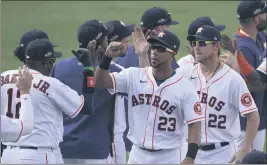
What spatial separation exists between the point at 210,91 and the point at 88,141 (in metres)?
1.27

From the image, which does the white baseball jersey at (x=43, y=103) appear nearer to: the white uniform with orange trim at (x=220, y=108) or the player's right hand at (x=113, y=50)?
the player's right hand at (x=113, y=50)

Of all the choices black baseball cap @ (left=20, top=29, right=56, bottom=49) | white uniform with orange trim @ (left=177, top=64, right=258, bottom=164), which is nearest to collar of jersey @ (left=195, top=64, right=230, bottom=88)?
white uniform with orange trim @ (left=177, top=64, right=258, bottom=164)

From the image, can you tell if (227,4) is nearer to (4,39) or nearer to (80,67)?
(4,39)

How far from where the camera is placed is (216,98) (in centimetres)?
820

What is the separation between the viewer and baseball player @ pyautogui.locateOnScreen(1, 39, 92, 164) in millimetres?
7457

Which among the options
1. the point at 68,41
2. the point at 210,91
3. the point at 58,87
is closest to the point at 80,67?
the point at 58,87

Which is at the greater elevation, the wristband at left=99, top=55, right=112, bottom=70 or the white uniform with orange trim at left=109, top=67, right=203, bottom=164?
the wristband at left=99, top=55, right=112, bottom=70

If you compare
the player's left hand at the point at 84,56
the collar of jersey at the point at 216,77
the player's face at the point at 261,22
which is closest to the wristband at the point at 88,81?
the player's left hand at the point at 84,56

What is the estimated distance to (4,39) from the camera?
1648 centimetres

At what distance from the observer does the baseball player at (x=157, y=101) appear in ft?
24.7

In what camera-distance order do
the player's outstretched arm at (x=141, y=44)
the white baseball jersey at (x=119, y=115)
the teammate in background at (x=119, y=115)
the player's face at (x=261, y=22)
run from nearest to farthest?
1. the player's outstretched arm at (x=141, y=44)
2. the white baseball jersey at (x=119, y=115)
3. the teammate in background at (x=119, y=115)
4. the player's face at (x=261, y=22)

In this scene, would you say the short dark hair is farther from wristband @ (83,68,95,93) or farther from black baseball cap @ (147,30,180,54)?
wristband @ (83,68,95,93)

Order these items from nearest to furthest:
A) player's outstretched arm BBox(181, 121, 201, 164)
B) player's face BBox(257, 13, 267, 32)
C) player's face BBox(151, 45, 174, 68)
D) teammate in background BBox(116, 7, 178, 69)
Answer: player's outstretched arm BBox(181, 121, 201, 164)
player's face BBox(151, 45, 174, 68)
teammate in background BBox(116, 7, 178, 69)
player's face BBox(257, 13, 267, 32)

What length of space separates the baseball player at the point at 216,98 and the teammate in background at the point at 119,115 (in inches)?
26.2
